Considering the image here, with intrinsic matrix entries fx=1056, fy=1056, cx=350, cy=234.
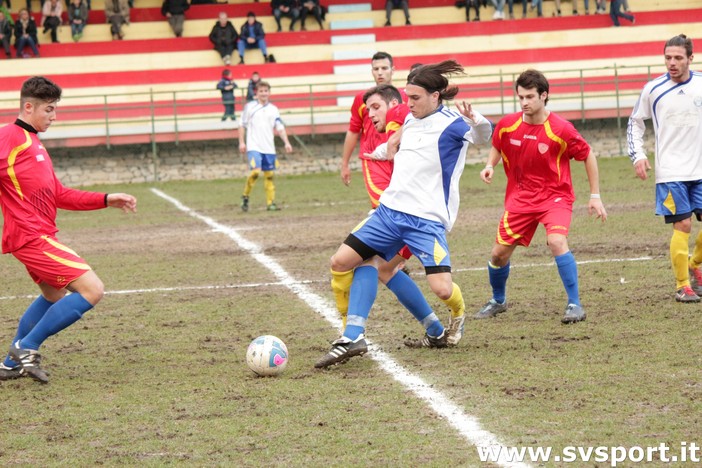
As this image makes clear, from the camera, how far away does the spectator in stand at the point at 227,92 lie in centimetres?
2626

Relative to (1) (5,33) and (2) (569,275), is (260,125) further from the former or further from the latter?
(1) (5,33)

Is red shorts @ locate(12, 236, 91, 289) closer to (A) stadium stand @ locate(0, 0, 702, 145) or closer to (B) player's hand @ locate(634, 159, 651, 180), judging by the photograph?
(B) player's hand @ locate(634, 159, 651, 180)

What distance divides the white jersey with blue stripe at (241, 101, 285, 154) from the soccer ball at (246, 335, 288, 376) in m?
11.8

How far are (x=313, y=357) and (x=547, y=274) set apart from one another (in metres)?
3.63

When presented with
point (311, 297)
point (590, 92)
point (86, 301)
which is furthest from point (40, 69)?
point (86, 301)

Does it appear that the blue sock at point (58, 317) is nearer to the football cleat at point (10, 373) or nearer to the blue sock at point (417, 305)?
the football cleat at point (10, 373)

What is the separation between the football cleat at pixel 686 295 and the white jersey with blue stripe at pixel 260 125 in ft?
35.2

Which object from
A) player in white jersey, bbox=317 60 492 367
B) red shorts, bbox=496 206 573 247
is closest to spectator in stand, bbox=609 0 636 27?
red shorts, bbox=496 206 573 247

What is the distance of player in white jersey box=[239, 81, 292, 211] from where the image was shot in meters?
17.3

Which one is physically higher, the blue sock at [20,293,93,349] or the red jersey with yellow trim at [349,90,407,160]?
the red jersey with yellow trim at [349,90,407,160]

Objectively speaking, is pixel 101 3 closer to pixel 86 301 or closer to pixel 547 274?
pixel 547 274

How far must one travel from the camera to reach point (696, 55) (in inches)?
1131

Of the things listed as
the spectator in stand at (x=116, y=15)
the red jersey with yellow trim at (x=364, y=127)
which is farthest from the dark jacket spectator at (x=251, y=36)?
the red jersey with yellow trim at (x=364, y=127)

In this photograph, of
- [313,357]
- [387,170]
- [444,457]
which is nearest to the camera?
[444,457]
